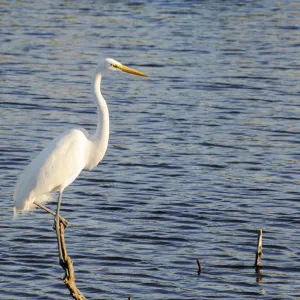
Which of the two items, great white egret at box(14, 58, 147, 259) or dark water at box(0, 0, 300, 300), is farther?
dark water at box(0, 0, 300, 300)

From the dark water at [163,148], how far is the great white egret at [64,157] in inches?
63.4

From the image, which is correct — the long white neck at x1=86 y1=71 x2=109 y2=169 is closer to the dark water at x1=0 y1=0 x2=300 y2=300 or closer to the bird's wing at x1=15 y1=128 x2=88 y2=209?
the bird's wing at x1=15 y1=128 x2=88 y2=209

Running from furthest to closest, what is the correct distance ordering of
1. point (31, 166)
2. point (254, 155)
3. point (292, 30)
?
point (292, 30)
point (254, 155)
point (31, 166)

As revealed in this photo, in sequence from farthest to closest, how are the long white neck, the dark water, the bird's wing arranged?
the dark water → the bird's wing → the long white neck

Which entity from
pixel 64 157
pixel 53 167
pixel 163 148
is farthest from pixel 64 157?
A: pixel 163 148

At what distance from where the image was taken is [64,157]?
9680 millimetres

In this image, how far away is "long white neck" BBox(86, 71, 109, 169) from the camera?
9.55 metres

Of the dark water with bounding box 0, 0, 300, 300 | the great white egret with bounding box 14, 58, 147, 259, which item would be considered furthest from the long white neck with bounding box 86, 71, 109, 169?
the dark water with bounding box 0, 0, 300, 300

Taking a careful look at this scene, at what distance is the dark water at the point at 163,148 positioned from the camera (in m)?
11.6

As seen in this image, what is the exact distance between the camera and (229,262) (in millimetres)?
11828

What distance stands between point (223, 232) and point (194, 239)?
1.50 ft

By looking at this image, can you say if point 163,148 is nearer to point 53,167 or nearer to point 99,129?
point 99,129

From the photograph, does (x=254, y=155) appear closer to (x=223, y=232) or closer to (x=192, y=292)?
(x=223, y=232)

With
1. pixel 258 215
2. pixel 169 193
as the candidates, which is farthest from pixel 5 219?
pixel 258 215
